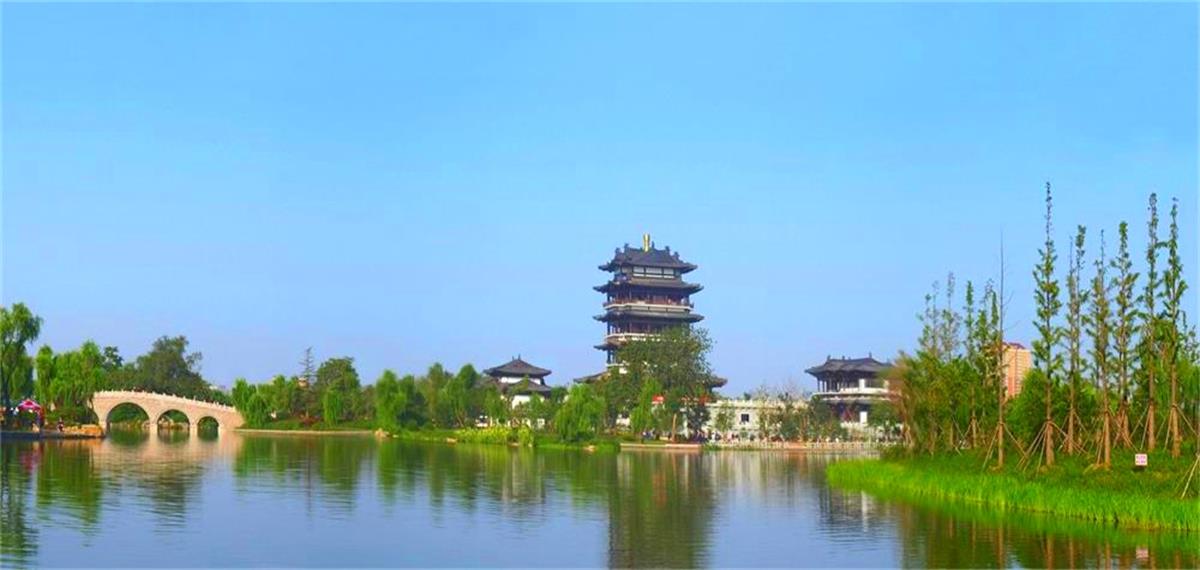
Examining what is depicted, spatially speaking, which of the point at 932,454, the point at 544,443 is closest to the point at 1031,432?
the point at 932,454

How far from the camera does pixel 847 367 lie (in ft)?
277

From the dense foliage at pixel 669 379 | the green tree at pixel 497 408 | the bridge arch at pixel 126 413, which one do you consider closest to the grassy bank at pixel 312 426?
the bridge arch at pixel 126 413

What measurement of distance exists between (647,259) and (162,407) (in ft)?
115

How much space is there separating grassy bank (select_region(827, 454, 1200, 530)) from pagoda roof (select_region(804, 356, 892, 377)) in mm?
48354

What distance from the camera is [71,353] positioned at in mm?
67125

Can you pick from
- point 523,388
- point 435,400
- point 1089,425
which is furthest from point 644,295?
point 1089,425

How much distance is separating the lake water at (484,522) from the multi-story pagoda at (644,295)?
50816 mm

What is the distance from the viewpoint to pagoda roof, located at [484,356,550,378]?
94.9 meters

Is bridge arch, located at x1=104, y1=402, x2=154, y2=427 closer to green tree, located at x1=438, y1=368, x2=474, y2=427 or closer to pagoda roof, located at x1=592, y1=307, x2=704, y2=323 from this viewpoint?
green tree, located at x1=438, y1=368, x2=474, y2=427

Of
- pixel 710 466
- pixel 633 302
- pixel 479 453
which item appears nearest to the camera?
pixel 710 466

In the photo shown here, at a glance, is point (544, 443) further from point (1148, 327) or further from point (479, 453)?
point (1148, 327)

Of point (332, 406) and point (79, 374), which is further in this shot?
point (332, 406)

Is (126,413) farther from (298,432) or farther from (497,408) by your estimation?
(497,408)

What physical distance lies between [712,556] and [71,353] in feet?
180
